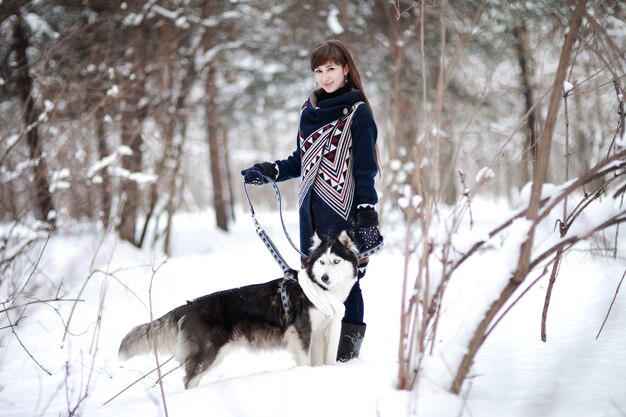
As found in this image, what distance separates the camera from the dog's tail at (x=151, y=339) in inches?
106

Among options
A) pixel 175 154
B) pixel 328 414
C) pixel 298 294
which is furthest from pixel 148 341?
pixel 175 154

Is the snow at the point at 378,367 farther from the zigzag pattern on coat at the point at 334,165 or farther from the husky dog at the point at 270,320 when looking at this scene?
the zigzag pattern on coat at the point at 334,165

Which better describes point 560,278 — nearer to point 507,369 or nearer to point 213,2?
point 507,369

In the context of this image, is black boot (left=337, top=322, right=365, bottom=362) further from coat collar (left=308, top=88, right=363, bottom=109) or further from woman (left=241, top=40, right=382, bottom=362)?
coat collar (left=308, top=88, right=363, bottom=109)

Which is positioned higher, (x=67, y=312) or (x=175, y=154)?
(x=175, y=154)

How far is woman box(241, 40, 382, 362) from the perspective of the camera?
2.67m

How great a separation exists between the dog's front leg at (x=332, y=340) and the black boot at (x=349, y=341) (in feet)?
0.73

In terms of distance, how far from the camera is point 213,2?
9.56m

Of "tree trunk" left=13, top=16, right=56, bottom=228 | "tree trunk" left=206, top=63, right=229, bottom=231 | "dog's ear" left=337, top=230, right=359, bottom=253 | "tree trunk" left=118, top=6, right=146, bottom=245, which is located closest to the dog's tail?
"dog's ear" left=337, top=230, right=359, bottom=253

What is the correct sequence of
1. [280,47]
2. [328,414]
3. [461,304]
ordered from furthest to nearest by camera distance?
[280,47] < [461,304] < [328,414]

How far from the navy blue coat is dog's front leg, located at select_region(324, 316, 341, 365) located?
53 centimetres

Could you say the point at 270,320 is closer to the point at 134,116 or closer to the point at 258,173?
the point at 258,173

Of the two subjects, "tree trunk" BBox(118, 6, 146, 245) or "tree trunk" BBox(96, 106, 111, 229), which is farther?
"tree trunk" BBox(118, 6, 146, 245)

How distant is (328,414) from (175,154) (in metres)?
7.73
